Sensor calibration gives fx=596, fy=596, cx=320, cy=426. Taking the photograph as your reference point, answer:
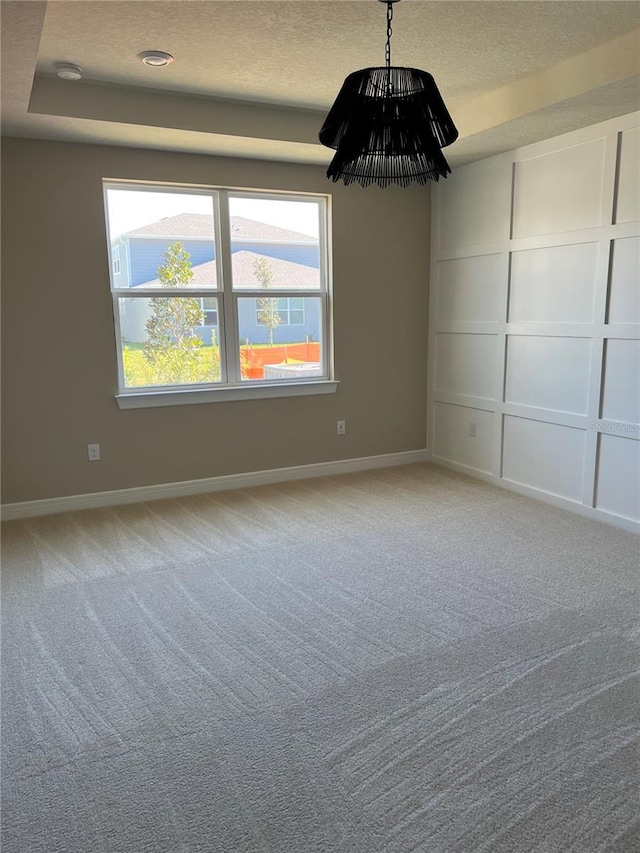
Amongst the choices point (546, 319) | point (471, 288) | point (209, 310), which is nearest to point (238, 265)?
point (209, 310)

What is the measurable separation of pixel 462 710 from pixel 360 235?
3.73 meters

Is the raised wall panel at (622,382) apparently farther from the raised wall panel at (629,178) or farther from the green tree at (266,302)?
the green tree at (266,302)

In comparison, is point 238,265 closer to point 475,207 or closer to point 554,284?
point 475,207

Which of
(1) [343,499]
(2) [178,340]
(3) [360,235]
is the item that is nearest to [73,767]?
(1) [343,499]

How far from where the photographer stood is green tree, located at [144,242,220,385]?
4.27 meters

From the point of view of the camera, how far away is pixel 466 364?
4824 millimetres

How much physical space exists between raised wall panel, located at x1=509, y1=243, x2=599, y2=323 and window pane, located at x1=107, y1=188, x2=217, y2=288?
7.24 ft

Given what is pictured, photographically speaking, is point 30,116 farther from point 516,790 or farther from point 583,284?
point 516,790

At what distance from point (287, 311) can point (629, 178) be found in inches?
96.3

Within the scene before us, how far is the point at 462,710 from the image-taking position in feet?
6.75

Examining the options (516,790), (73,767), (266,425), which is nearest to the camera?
(516,790)

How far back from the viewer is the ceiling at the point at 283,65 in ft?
8.36

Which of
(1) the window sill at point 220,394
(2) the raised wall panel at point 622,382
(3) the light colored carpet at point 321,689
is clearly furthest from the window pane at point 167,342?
(2) the raised wall panel at point 622,382

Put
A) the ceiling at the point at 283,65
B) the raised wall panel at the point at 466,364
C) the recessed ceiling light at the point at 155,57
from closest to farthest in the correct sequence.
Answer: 1. the ceiling at the point at 283,65
2. the recessed ceiling light at the point at 155,57
3. the raised wall panel at the point at 466,364
